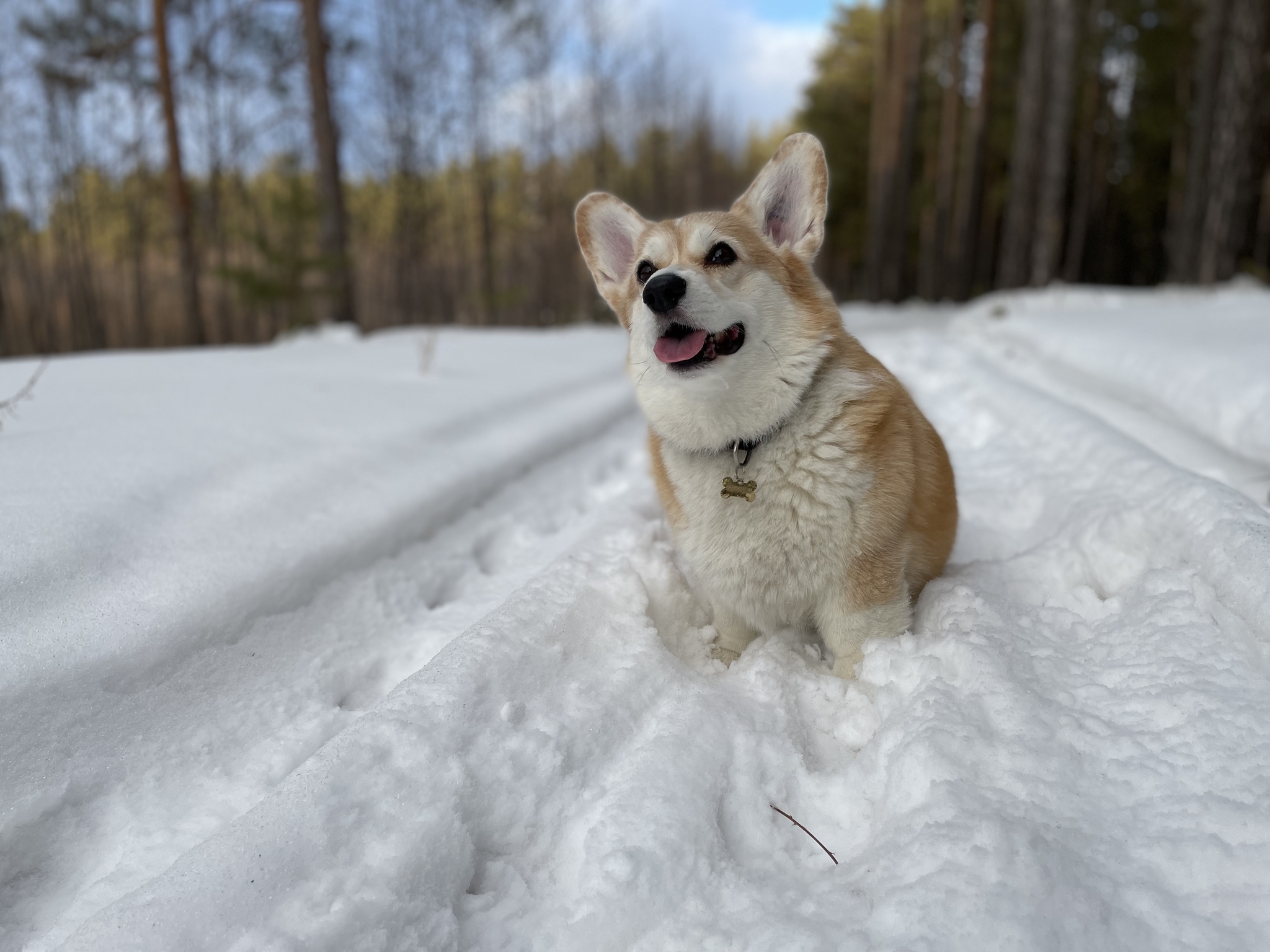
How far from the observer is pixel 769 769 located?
163cm

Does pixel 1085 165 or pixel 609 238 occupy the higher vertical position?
pixel 1085 165

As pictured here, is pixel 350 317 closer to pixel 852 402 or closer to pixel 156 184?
pixel 852 402

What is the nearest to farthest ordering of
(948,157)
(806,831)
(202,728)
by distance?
(806,831) < (202,728) < (948,157)

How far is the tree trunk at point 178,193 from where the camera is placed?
29.9 feet

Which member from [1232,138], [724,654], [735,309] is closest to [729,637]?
[724,654]

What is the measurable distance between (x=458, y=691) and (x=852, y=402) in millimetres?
A: 1315

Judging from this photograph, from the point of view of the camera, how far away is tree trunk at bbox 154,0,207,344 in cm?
910

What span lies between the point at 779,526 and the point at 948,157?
2132cm

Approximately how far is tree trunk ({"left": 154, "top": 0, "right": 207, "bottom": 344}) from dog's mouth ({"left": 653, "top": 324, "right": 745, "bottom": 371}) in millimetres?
10482

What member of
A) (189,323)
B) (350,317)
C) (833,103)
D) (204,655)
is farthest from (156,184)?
(204,655)

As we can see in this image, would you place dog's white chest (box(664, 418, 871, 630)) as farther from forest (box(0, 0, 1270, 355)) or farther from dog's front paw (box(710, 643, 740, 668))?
forest (box(0, 0, 1270, 355))

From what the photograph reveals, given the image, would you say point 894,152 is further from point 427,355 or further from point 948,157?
point 427,355

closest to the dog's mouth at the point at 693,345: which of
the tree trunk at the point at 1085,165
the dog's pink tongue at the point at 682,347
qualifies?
the dog's pink tongue at the point at 682,347

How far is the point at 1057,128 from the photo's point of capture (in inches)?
453
